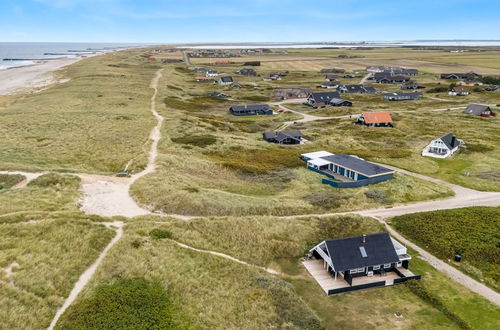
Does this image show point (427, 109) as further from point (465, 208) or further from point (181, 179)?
point (181, 179)

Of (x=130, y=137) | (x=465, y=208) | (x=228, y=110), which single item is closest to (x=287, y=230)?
(x=465, y=208)

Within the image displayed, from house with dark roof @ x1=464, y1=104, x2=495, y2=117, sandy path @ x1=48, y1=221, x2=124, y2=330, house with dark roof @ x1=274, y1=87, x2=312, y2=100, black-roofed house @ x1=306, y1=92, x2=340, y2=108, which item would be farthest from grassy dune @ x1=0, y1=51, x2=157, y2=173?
house with dark roof @ x1=464, y1=104, x2=495, y2=117

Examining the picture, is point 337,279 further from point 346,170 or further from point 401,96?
point 401,96

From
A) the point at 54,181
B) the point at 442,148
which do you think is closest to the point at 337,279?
the point at 54,181

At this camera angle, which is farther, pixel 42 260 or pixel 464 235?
pixel 464 235

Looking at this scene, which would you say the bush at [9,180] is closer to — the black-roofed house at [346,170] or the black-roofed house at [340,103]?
the black-roofed house at [346,170]

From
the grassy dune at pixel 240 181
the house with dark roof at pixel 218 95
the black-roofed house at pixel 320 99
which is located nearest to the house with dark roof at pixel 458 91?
the black-roofed house at pixel 320 99

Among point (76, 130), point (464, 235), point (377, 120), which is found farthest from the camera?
point (377, 120)
